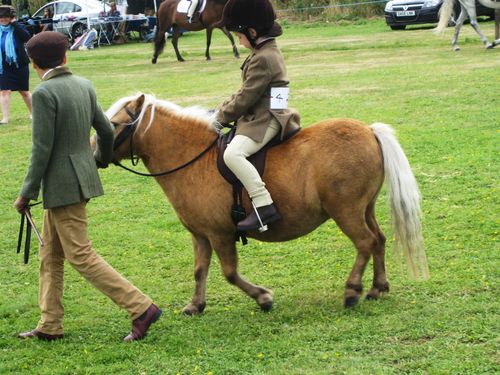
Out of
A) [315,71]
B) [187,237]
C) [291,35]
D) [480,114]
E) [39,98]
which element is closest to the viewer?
[39,98]

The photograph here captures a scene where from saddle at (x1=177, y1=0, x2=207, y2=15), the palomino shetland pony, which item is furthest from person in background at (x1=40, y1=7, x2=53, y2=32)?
the palomino shetland pony

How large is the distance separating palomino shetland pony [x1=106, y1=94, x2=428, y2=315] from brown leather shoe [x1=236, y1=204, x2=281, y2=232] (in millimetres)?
115

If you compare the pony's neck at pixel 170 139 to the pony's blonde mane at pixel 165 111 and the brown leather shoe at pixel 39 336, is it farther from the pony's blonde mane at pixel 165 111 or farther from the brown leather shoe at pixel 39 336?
the brown leather shoe at pixel 39 336

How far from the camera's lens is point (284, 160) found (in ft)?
19.0

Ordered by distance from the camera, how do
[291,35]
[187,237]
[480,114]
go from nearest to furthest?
[187,237] → [480,114] → [291,35]

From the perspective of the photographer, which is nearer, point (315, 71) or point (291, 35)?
point (315, 71)

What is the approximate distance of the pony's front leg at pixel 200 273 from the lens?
20.0 feet

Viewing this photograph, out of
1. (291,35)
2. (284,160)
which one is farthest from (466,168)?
(291,35)

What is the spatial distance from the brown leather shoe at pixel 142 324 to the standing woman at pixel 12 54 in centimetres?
907

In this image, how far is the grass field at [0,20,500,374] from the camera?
504 cm

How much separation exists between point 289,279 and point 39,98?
2660 millimetres

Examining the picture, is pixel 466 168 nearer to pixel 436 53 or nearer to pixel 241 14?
pixel 241 14

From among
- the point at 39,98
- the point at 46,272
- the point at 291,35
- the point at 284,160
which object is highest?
the point at 39,98

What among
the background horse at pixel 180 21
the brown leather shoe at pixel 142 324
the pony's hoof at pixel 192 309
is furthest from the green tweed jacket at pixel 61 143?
the background horse at pixel 180 21
